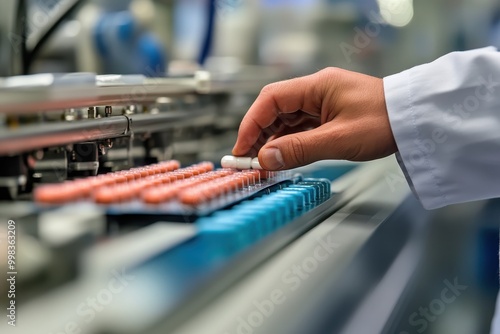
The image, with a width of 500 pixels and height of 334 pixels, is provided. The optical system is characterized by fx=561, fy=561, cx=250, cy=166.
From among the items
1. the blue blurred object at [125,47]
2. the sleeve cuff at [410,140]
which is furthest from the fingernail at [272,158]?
the blue blurred object at [125,47]

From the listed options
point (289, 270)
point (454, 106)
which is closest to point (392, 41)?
point (454, 106)

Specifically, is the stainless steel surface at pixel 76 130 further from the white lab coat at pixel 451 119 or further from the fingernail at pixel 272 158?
the white lab coat at pixel 451 119

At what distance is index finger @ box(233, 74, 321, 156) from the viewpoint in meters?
1.07

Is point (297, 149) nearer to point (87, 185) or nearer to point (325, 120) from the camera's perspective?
point (325, 120)

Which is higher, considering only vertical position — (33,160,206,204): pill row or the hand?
the hand

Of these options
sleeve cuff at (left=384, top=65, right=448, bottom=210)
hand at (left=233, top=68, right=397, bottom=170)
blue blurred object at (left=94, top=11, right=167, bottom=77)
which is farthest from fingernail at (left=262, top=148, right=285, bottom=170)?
blue blurred object at (left=94, top=11, right=167, bottom=77)

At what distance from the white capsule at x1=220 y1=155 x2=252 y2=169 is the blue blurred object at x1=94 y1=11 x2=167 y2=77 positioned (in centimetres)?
108

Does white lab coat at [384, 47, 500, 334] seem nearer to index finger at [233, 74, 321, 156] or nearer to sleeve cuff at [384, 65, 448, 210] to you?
sleeve cuff at [384, 65, 448, 210]

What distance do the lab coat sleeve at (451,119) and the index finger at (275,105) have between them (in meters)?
0.14

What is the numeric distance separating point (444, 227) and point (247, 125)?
102cm

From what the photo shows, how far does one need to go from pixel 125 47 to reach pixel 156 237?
1.61 m

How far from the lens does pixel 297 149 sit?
3.13 feet

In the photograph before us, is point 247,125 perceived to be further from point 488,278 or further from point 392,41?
point 392,41

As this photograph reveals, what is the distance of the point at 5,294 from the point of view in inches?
27.3
